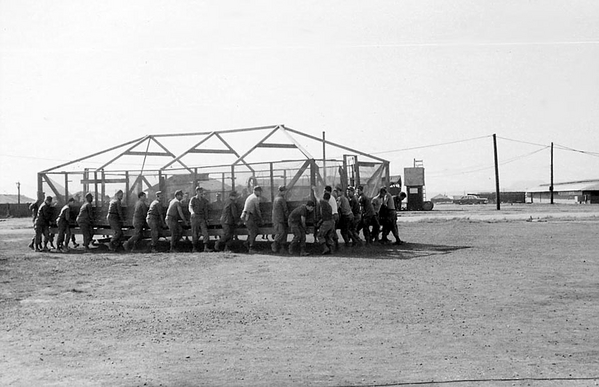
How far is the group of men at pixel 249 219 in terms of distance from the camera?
17.0 m

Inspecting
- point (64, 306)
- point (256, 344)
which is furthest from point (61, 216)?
point (256, 344)

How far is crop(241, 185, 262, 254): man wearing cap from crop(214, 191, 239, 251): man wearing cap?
648 millimetres

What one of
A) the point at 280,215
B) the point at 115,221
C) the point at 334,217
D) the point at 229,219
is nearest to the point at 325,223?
the point at 334,217

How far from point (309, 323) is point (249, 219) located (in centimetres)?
975

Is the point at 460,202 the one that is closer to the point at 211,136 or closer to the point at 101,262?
the point at 211,136

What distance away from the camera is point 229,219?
18.2 metres

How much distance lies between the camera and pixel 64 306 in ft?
31.8

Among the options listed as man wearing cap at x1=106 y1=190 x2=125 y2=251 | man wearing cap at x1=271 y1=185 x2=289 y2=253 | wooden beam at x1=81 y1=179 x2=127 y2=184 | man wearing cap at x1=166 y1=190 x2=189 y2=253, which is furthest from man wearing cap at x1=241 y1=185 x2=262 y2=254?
wooden beam at x1=81 y1=179 x2=127 y2=184

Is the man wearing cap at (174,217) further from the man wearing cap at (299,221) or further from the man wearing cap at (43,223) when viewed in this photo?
the man wearing cap at (43,223)

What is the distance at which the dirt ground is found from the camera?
587 cm

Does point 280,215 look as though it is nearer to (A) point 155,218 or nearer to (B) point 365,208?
(B) point 365,208

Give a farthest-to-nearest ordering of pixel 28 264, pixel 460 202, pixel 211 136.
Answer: pixel 460 202, pixel 211 136, pixel 28 264

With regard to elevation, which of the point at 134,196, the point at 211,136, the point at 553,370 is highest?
the point at 211,136

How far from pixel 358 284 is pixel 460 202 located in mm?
88092
